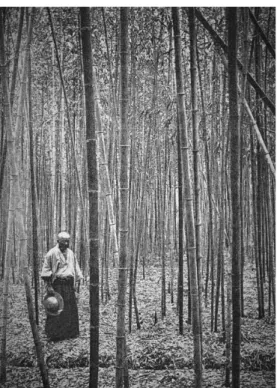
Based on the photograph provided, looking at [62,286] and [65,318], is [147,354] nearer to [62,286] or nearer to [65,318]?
[65,318]

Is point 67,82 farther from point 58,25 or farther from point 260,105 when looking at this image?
point 260,105

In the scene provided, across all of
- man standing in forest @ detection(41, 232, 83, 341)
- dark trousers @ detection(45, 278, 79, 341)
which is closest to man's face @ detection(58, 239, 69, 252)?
man standing in forest @ detection(41, 232, 83, 341)

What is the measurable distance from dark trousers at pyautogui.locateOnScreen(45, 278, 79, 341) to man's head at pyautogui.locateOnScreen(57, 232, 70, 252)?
0.33m

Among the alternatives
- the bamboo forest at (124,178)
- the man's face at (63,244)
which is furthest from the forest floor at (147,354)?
the man's face at (63,244)

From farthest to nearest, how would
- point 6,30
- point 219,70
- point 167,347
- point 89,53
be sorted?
1. point 219,70
2. point 167,347
3. point 6,30
4. point 89,53

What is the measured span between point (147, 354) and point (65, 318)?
747mm

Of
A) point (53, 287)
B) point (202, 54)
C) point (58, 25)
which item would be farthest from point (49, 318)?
point (202, 54)

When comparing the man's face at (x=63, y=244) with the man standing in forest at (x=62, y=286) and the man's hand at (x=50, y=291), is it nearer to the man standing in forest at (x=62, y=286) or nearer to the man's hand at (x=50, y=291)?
the man standing in forest at (x=62, y=286)

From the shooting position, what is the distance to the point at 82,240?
335 cm

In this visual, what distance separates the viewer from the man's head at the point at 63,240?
252 centimetres

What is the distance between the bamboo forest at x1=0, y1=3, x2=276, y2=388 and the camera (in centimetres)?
144

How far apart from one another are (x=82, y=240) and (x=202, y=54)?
6.86 ft

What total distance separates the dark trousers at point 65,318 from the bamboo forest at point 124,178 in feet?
0.04

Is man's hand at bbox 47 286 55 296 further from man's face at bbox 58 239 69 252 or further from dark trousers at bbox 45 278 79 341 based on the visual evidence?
man's face at bbox 58 239 69 252
